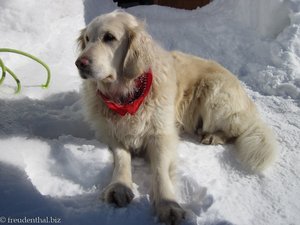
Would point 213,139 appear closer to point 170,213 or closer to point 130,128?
point 130,128

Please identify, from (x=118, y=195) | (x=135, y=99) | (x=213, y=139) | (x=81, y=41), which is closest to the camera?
(x=118, y=195)

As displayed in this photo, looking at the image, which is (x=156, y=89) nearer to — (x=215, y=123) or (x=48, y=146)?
(x=215, y=123)

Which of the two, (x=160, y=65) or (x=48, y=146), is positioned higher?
(x=160, y=65)

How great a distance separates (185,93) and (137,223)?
1.55 m

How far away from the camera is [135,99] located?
9.70ft

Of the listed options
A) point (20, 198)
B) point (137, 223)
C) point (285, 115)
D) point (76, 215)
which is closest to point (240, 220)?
point (137, 223)

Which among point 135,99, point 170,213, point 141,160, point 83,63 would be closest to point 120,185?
point 170,213

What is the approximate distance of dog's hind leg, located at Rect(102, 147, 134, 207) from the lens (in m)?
2.43

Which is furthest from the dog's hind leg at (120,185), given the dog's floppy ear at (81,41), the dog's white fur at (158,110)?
the dog's floppy ear at (81,41)

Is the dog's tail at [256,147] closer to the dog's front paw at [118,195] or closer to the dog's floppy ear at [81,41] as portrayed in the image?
the dog's front paw at [118,195]

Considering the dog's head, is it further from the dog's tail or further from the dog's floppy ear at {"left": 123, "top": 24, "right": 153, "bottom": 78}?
the dog's tail

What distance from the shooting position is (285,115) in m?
4.03

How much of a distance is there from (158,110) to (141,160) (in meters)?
0.43

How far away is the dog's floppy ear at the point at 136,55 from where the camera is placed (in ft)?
9.41
